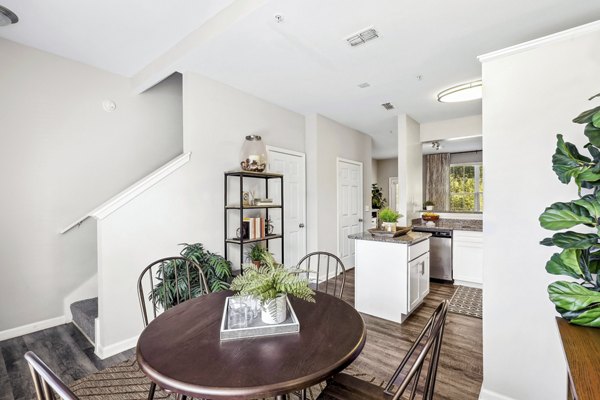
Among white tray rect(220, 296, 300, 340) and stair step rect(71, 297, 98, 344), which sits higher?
white tray rect(220, 296, 300, 340)

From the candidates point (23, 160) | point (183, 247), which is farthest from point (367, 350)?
point (23, 160)

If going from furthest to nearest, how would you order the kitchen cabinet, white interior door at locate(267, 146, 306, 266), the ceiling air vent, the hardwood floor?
1. the kitchen cabinet
2. white interior door at locate(267, 146, 306, 266)
3. the ceiling air vent
4. the hardwood floor

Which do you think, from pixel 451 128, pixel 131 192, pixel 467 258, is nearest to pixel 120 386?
pixel 131 192

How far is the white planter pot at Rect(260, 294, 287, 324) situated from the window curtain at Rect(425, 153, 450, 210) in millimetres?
7603

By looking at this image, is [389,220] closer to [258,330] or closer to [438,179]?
[258,330]

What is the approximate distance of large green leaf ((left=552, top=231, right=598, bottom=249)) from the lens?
3.74 ft

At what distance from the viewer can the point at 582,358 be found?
0.98 metres

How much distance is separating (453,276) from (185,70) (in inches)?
183

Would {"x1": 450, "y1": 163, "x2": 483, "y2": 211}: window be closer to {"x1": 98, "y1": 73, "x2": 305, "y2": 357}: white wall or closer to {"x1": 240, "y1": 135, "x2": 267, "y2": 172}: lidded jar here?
{"x1": 98, "y1": 73, "x2": 305, "y2": 357}: white wall

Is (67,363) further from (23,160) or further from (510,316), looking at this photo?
(510,316)

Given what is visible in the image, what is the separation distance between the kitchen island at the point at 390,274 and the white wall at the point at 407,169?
137cm

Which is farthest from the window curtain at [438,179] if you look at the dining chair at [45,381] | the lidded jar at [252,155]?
the dining chair at [45,381]

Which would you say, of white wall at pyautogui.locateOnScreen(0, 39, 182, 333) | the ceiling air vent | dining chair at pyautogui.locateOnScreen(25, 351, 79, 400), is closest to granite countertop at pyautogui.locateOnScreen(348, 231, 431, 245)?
the ceiling air vent

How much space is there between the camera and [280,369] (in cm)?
96
